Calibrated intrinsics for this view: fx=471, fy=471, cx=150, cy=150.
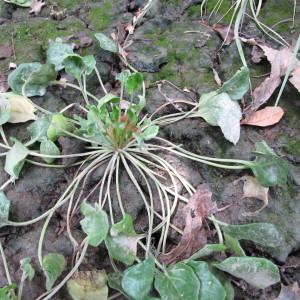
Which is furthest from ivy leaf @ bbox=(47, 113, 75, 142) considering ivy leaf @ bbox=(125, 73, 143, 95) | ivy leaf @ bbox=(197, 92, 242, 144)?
ivy leaf @ bbox=(197, 92, 242, 144)

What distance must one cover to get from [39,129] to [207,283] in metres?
0.71

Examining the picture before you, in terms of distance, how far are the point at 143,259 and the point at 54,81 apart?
0.74 m

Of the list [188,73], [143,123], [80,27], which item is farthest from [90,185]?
[80,27]

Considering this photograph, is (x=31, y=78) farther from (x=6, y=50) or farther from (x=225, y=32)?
(x=225, y=32)

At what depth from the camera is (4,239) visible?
4.55ft

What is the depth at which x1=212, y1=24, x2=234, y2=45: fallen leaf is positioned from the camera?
6.16ft

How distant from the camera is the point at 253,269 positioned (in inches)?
46.8

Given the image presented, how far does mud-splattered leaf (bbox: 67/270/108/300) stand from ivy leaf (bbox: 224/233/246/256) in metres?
0.35

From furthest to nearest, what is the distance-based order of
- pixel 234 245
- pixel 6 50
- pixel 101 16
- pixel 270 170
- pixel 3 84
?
pixel 101 16
pixel 6 50
pixel 3 84
pixel 270 170
pixel 234 245

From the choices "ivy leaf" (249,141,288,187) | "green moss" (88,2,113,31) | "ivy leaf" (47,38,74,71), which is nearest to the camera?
"ivy leaf" (249,141,288,187)

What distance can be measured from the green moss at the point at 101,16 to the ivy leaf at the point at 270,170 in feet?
3.14

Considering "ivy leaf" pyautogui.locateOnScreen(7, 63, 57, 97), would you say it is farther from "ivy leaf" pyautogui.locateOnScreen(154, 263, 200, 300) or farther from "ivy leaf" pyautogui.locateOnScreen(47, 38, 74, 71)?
"ivy leaf" pyautogui.locateOnScreen(154, 263, 200, 300)

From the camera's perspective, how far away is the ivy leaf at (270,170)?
137 centimetres

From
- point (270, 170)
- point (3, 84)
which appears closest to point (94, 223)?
point (270, 170)
